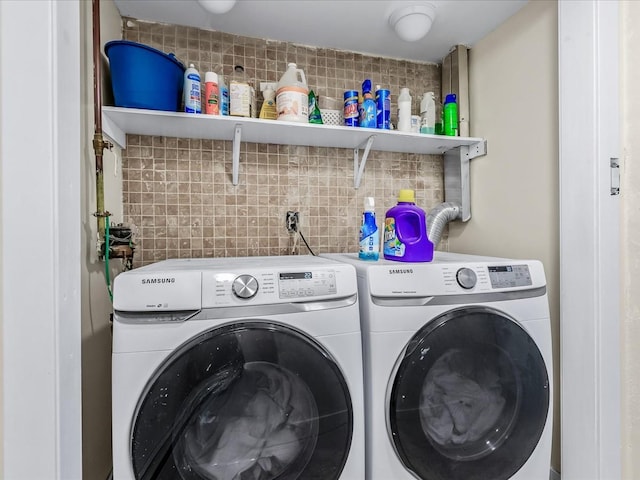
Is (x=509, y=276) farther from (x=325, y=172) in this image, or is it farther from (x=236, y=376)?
(x=325, y=172)

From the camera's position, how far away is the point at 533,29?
5.10 feet

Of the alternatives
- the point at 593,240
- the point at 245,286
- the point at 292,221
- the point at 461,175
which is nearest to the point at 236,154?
the point at 292,221

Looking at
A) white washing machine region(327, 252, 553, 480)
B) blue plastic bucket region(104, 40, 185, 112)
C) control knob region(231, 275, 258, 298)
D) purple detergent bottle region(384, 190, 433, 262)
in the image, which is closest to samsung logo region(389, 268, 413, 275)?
white washing machine region(327, 252, 553, 480)

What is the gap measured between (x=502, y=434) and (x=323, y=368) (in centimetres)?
69

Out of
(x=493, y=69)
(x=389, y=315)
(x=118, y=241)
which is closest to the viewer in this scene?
(x=389, y=315)

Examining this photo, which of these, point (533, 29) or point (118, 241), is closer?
point (118, 241)

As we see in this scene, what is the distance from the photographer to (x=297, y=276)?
108cm

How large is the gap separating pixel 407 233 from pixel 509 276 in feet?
1.27

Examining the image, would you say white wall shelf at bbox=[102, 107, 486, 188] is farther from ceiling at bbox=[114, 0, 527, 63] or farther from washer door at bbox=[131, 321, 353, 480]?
washer door at bbox=[131, 321, 353, 480]

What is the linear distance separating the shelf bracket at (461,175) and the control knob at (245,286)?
1.42 metres

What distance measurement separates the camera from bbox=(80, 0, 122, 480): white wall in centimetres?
120

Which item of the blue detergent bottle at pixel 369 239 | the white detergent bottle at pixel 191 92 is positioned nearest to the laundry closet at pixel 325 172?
the white detergent bottle at pixel 191 92

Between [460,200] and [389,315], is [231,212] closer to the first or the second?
[389,315]

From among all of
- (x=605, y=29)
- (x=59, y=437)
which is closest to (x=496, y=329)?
(x=605, y=29)
